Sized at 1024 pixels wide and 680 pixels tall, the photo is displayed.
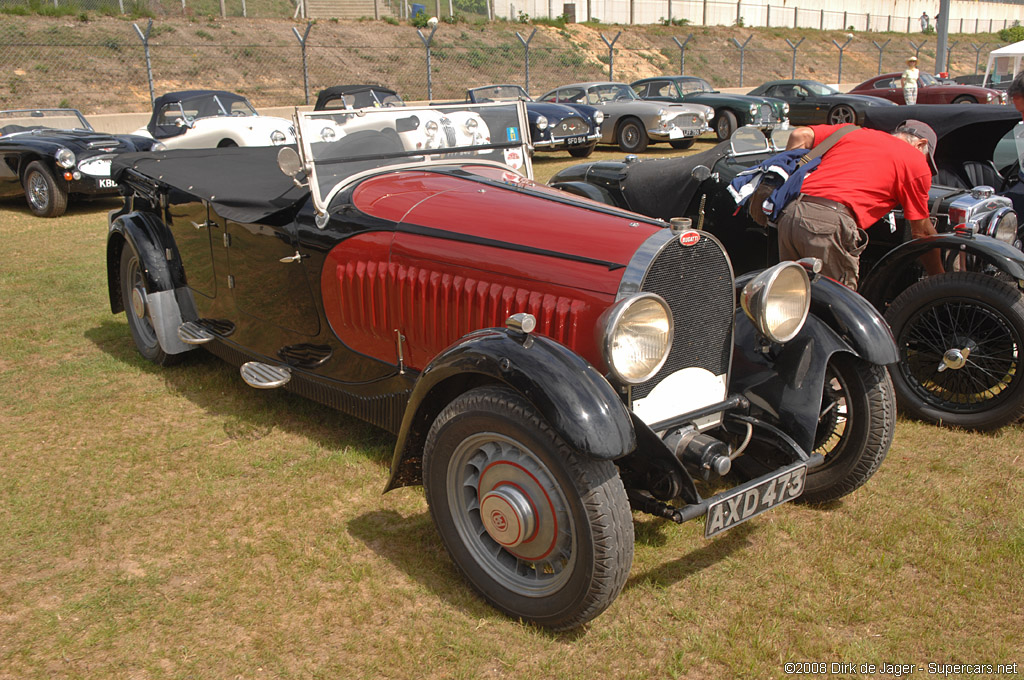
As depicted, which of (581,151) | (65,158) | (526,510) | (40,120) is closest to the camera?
(526,510)

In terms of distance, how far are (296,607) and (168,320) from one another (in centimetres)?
264

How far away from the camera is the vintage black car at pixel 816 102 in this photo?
60.1 feet

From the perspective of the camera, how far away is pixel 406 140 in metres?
4.12

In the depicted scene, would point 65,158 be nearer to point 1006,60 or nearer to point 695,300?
point 695,300

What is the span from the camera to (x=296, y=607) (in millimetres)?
2871

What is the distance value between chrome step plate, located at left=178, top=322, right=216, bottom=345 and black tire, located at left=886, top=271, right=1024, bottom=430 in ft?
12.4

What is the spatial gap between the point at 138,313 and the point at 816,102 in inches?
686

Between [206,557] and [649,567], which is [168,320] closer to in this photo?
[206,557]

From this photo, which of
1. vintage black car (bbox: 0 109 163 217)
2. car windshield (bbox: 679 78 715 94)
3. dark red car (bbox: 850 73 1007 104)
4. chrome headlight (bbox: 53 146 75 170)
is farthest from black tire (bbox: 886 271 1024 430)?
car windshield (bbox: 679 78 715 94)

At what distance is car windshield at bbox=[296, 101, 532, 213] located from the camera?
3801 millimetres

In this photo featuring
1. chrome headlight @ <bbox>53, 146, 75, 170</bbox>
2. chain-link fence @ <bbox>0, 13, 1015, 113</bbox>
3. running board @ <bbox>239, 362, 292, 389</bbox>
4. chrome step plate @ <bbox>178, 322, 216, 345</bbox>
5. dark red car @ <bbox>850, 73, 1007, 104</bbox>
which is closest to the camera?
running board @ <bbox>239, 362, 292, 389</bbox>

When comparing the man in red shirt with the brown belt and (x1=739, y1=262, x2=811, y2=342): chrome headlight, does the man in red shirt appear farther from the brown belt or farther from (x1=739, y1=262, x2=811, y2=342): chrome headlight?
(x1=739, y1=262, x2=811, y2=342): chrome headlight

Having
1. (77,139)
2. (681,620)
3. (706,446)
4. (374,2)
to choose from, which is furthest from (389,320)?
(374,2)

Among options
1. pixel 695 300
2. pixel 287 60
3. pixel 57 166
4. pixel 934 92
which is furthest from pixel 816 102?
pixel 695 300
